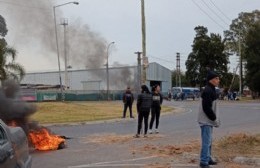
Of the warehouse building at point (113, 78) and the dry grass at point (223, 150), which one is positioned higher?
the warehouse building at point (113, 78)

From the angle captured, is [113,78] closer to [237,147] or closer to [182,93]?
[182,93]

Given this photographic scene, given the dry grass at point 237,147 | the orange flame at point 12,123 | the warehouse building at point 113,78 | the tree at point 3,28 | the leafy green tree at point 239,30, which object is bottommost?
the dry grass at point 237,147

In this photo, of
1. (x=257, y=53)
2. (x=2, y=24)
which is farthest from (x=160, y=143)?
(x=257, y=53)

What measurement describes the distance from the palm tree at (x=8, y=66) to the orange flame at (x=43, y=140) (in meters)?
21.8

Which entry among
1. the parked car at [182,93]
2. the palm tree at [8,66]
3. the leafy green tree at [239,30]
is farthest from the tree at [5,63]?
the leafy green tree at [239,30]

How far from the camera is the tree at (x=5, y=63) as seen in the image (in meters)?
35.1

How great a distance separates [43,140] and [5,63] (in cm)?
2537

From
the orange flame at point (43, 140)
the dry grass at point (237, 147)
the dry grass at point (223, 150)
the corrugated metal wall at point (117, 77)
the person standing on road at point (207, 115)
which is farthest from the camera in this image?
the corrugated metal wall at point (117, 77)

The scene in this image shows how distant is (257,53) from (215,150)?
220 feet

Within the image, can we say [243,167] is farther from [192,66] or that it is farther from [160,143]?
[192,66]

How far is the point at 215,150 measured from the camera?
1123 centimetres

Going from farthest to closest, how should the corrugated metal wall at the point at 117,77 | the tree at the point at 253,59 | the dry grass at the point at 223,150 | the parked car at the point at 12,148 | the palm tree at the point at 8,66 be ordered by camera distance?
the corrugated metal wall at the point at 117,77 → the tree at the point at 253,59 → the palm tree at the point at 8,66 → the dry grass at the point at 223,150 → the parked car at the point at 12,148

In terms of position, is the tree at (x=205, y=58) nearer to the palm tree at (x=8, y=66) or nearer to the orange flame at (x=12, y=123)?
the palm tree at (x=8, y=66)

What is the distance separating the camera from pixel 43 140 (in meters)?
12.9
